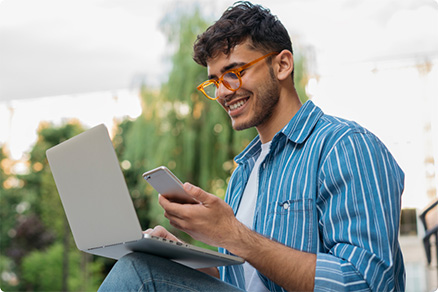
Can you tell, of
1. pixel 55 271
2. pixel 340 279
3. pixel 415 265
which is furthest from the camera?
pixel 55 271

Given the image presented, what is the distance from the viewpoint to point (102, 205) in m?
1.09

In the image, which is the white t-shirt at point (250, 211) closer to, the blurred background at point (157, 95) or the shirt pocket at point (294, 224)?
Result: the shirt pocket at point (294, 224)

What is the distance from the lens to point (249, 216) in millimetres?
1485

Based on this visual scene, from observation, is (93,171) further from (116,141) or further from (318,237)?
(116,141)

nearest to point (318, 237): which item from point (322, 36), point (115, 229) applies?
point (115, 229)

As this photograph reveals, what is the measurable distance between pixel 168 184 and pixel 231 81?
602 millimetres

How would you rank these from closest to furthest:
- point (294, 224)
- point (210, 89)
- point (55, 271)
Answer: point (294, 224) → point (210, 89) → point (55, 271)

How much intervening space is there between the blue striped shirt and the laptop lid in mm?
431

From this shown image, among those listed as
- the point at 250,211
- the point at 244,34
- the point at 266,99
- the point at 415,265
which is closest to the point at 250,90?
the point at 266,99

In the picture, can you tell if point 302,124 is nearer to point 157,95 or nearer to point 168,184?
point 168,184

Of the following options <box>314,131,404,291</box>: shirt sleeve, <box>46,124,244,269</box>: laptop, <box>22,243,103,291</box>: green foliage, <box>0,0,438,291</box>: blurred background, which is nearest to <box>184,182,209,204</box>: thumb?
<box>46,124,244,269</box>: laptop

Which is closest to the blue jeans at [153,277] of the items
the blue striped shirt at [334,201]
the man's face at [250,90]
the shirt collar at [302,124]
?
the blue striped shirt at [334,201]

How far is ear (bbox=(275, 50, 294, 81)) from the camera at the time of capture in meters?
1.60

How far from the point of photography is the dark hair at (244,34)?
1602mm
